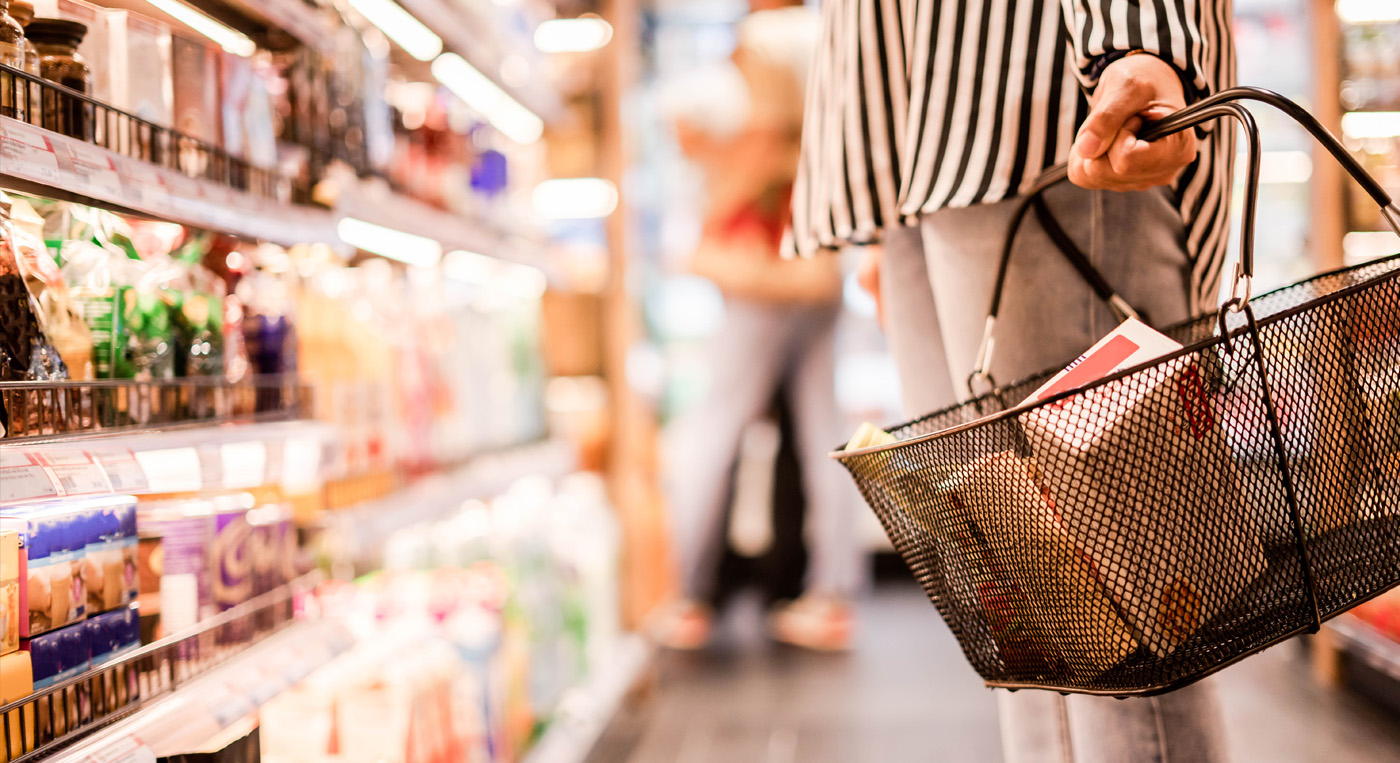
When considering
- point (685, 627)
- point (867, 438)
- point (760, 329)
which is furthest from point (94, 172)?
point (685, 627)

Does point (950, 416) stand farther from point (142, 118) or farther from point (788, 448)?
point (788, 448)

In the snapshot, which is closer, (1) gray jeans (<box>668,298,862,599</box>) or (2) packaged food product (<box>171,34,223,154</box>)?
(2) packaged food product (<box>171,34,223,154</box>)

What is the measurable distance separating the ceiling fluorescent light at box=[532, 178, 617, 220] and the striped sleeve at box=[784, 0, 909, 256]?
1819 millimetres

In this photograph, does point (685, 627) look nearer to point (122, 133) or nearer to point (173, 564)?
point (173, 564)

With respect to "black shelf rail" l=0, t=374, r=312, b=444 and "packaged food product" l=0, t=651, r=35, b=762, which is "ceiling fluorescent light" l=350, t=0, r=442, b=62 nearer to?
"black shelf rail" l=0, t=374, r=312, b=444

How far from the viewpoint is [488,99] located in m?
2.31

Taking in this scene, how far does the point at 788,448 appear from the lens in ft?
11.4

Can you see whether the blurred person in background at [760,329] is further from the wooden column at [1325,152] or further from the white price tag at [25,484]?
the white price tag at [25,484]

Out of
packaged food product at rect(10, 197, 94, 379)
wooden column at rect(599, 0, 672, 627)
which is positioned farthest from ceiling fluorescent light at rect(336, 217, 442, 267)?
wooden column at rect(599, 0, 672, 627)

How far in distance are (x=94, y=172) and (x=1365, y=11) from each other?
A: 9.35 feet

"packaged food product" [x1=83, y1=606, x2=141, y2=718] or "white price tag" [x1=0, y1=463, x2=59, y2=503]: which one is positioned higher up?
"white price tag" [x1=0, y1=463, x2=59, y2=503]

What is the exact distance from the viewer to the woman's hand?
0.76 metres

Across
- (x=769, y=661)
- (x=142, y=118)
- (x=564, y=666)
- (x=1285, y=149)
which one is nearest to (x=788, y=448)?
(x=769, y=661)

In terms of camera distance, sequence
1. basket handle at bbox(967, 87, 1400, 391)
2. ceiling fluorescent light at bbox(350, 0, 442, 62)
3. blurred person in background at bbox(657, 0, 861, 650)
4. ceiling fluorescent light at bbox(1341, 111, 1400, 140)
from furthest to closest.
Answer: blurred person in background at bbox(657, 0, 861, 650) < ceiling fluorescent light at bbox(1341, 111, 1400, 140) < ceiling fluorescent light at bbox(350, 0, 442, 62) < basket handle at bbox(967, 87, 1400, 391)
